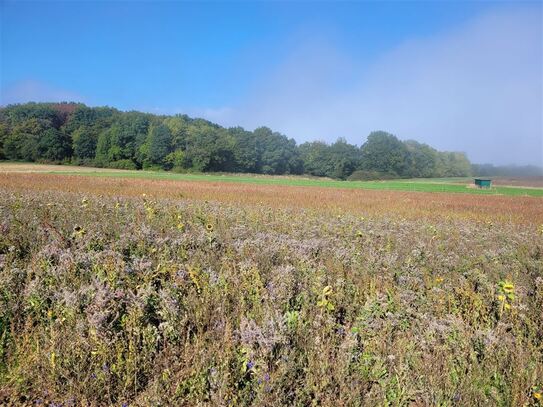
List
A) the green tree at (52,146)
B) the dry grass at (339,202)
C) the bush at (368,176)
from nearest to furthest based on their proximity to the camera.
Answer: the dry grass at (339,202) → the green tree at (52,146) → the bush at (368,176)

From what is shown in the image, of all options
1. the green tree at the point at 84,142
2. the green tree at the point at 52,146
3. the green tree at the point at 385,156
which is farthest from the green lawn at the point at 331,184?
the green tree at the point at 385,156

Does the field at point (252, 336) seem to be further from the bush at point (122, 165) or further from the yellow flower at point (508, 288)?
the bush at point (122, 165)

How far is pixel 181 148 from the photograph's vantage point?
10044 cm

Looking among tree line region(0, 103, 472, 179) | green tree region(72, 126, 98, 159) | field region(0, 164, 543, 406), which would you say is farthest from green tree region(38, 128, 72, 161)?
field region(0, 164, 543, 406)

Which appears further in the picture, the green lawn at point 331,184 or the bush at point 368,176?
the bush at point 368,176

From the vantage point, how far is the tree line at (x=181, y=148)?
3482 inches

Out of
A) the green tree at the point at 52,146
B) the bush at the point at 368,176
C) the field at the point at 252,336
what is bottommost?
the field at the point at 252,336

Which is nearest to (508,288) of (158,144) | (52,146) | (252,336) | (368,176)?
(252,336)

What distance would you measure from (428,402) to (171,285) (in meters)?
2.53

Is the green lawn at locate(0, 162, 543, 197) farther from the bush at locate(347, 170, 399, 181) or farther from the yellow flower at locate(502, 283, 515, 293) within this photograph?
the yellow flower at locate(502, 283, 515, 293)

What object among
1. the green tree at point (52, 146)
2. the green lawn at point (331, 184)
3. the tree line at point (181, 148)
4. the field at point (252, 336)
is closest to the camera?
the field at point (252, 336)

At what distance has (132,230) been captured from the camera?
6.27 metres

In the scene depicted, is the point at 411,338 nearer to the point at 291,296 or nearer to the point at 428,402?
the point at 428,402

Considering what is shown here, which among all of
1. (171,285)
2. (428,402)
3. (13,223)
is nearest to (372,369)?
(428,402)
